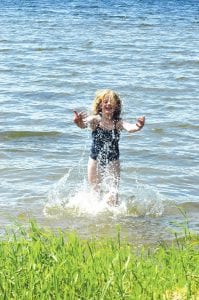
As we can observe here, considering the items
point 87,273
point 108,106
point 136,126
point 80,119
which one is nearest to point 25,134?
point 108,106

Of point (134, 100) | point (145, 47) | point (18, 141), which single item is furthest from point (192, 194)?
point (145, 47)

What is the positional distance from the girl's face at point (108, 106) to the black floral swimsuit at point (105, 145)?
177 mm

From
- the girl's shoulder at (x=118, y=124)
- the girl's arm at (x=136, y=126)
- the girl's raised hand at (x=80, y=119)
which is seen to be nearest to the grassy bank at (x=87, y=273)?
the girl's arm at (x=136, y=126)

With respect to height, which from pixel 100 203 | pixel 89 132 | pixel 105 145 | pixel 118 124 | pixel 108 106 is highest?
pixel 108 106

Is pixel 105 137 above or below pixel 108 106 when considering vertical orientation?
below

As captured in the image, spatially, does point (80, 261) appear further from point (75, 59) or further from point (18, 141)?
point (75, 59)

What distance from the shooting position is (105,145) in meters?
8.95

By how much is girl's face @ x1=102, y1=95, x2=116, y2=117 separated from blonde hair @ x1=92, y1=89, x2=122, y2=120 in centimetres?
2

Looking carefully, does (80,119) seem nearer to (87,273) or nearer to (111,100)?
(111,100)

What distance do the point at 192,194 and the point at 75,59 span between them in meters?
11.8

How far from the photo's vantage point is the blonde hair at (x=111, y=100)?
29.1 feet

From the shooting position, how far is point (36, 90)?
15.8 metres

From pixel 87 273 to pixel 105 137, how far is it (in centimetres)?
410

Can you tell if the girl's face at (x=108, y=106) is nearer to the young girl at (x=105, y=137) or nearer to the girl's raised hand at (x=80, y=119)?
the young girl at (x=105, y=137)
